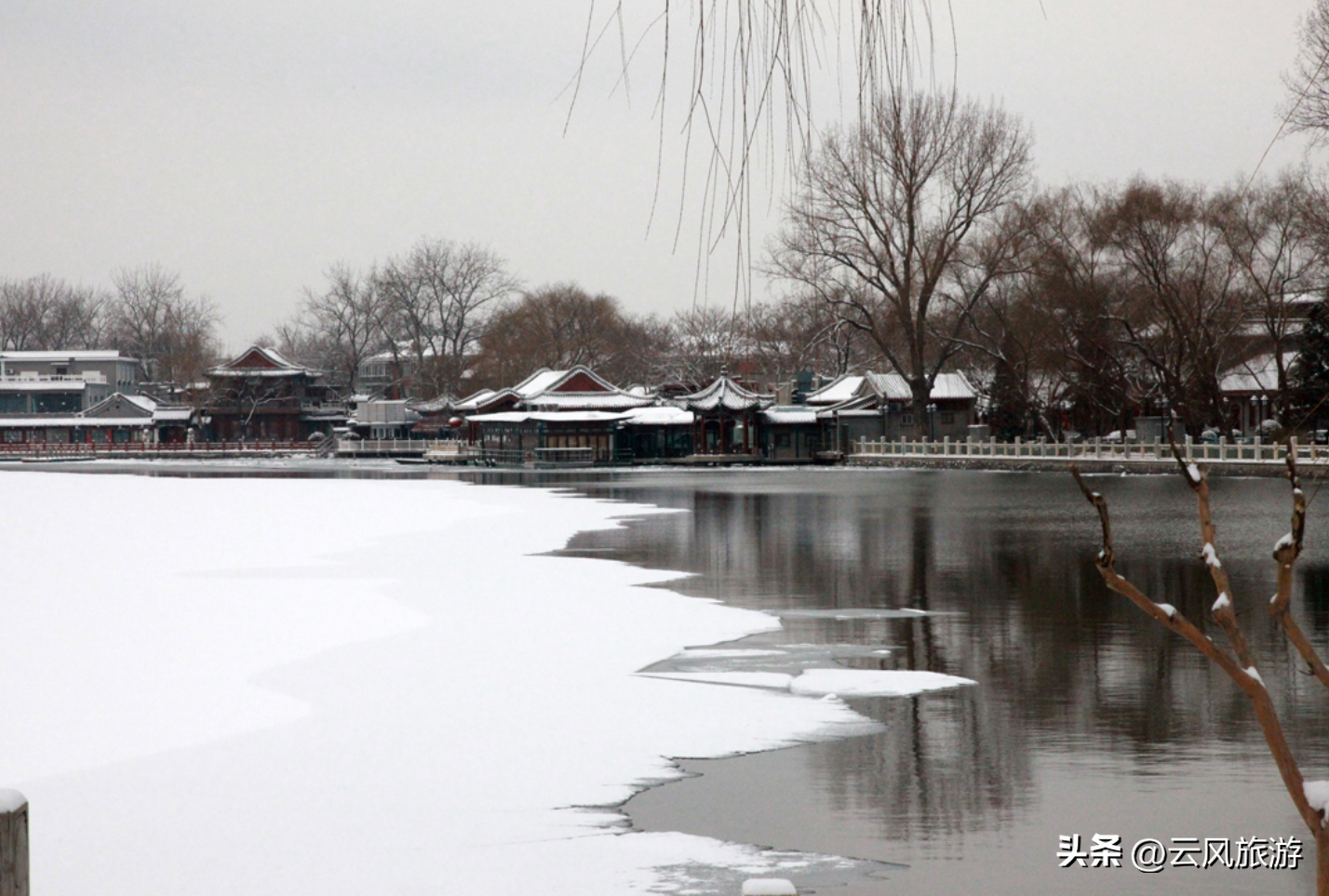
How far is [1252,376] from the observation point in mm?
66125

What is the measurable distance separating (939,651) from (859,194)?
48521 mm

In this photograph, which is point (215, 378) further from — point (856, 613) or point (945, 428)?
point (856, 613)

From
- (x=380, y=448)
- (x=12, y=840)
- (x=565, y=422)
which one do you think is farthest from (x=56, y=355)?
(x=12, y=840)

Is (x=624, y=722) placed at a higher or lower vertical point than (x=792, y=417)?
lower

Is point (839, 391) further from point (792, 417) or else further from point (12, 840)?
point (12, 840)

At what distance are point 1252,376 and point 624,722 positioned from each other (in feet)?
208

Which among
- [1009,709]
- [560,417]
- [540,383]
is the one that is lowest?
[1009,709]

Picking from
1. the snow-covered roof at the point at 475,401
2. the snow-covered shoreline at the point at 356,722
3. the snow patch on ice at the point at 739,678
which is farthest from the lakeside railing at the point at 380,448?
the snow patch on ice at the point at 739,678

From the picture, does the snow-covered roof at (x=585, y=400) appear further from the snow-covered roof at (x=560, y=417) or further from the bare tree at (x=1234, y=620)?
the bare tree at (x=1234, y=620)

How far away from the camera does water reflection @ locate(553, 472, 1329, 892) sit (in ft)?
22.9

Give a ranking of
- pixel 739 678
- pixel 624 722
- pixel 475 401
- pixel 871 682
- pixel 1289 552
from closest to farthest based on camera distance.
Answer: pixel 1289 552 < pixel 624 722 < pixel 871 682 < pixel 739 678 < pixel 475 401

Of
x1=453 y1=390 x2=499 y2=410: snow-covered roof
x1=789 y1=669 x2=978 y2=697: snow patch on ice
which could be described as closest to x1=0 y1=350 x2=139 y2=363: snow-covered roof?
x1=453 y1=390 x2=499 y2=410: snow-covered roof

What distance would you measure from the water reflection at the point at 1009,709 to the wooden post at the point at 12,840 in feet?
13.0

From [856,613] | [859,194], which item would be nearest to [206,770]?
[856,613]
